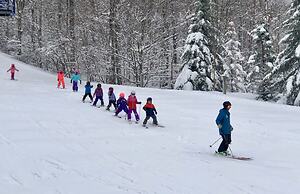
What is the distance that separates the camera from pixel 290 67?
27906 mm

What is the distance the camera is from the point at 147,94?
86.1 feet

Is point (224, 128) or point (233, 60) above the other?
point (233, 60)

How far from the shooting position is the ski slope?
9418mm

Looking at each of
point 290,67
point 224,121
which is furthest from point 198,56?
point 224,121

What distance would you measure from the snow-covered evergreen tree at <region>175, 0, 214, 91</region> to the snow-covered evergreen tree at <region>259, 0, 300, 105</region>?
15.1 ft

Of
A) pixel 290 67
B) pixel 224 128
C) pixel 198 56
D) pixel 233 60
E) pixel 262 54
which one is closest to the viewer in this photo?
pixel 224 128

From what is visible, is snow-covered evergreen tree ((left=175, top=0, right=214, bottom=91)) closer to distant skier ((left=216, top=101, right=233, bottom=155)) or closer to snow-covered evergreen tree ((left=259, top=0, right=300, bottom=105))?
snow-covered evergreen tree ((left=259, top=0, right=300, bottom=105))

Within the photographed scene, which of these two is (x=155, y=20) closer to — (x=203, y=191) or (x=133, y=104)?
(x=133, y=104)

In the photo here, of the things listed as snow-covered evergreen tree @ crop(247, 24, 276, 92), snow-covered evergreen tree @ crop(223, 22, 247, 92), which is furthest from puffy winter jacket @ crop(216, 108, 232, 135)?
snow-covered evergreen tree @ crop(223, 22, 247, 92)

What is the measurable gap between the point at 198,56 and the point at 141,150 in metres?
19.4

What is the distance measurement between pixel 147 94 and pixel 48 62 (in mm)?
26430

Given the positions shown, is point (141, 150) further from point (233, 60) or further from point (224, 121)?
point (233, 60)

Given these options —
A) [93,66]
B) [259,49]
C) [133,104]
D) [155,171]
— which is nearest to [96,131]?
[133,104]

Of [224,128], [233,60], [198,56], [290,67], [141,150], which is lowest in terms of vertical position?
[141,150]
